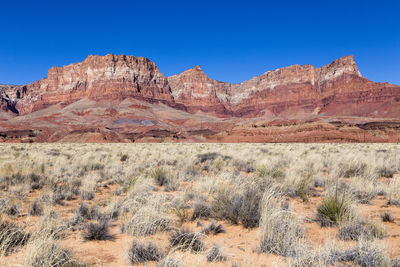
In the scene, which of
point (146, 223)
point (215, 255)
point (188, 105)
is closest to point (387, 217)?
point (215, 255)

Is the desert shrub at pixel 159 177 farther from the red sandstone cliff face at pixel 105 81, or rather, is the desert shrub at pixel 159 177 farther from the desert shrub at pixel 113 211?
the red sandstone cliff face at pixel 105 81

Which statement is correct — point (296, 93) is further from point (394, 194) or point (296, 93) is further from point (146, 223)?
point (146, 223)

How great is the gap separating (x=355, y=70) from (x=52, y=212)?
181 metres

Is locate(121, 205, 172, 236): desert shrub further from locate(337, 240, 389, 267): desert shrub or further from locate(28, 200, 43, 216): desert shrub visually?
locate(337, 240, 389, 267): desert shrub

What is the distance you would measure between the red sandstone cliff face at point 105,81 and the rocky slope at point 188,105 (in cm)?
60

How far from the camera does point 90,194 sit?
22.1 feet

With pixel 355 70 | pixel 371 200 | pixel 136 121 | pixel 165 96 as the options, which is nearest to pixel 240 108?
pixel 165 96

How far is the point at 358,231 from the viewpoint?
3.88m

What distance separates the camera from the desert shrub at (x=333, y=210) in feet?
14.8

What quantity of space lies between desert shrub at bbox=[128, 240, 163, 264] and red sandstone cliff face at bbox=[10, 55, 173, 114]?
137 meters

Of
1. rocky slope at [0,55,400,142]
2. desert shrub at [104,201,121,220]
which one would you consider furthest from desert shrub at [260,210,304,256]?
rocky slope at [0,55,400,142]

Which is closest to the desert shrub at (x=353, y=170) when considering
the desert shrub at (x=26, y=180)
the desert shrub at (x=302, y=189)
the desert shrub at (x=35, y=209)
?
the desert shrub at (x=302, y=189)

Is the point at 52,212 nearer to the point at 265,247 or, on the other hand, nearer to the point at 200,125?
the point at 265,247

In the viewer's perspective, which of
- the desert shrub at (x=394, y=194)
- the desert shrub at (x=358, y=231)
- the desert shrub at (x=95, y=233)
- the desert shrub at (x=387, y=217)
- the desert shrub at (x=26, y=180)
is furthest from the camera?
the desert shrub at (x=26, y=180)
